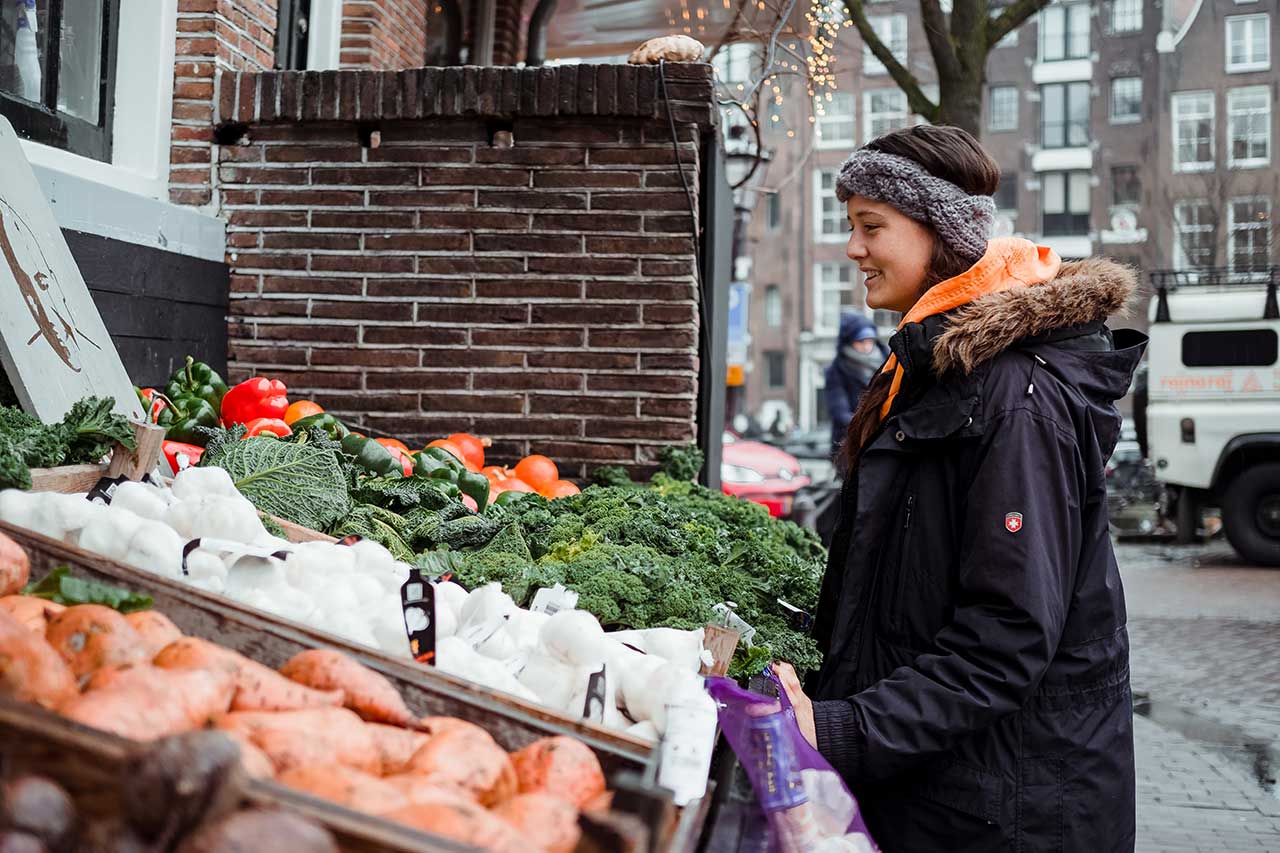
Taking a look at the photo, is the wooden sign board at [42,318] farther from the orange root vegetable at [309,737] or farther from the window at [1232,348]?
the window at [1232,348]

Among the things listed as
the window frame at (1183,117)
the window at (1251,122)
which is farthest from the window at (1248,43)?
the window frame at (1183,117)

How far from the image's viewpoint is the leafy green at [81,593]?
5.16 feet

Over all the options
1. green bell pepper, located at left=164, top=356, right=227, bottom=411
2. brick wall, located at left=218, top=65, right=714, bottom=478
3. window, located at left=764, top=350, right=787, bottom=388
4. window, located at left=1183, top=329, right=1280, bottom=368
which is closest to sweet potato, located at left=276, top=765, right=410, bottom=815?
green bell pepper, located at left=164, top=356, right=227, bottom=411

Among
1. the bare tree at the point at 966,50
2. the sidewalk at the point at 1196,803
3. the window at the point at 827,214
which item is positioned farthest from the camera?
the window at the point at 827,214

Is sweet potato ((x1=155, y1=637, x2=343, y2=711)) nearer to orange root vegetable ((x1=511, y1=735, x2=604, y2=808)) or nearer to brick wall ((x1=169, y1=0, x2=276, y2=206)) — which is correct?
orange root vegetable ((x1=511, y1=735, x2=604, y2=808))

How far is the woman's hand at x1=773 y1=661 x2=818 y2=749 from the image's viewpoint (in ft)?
6.86

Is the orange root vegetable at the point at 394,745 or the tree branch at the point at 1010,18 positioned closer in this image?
the orange root vegetable at the point at 394,745

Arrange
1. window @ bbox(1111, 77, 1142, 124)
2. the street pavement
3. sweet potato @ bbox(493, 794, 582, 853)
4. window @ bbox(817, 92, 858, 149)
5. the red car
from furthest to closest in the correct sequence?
window @ bbox(817, 92, 858, 149)
window @ bbox(1111, 77, 1142, 124)
the red car
the street pavement
sweet potato @ bbox(493, 794, 582, 853)

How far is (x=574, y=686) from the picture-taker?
190cm

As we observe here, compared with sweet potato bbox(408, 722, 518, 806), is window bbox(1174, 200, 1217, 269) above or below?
above

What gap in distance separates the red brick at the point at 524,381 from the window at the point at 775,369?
41.5 m

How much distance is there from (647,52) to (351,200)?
5.24 ft

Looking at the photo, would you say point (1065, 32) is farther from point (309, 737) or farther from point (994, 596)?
point (309, 737)

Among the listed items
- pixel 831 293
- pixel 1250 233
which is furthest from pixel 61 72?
pixel 831 293
